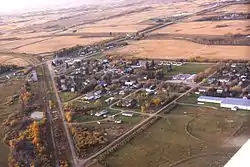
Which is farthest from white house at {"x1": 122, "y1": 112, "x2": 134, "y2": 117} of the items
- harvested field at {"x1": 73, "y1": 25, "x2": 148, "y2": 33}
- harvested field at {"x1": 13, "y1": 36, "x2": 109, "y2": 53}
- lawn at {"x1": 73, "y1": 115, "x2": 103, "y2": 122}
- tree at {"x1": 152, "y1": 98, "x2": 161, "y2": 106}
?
harvested field at {"x1": 73, "y1": 25, "x2": 148, "y2": 33}

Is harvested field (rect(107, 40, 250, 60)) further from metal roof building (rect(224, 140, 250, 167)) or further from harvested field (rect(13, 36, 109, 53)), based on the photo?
metal roof building (rect(224, 140, 250, 167))

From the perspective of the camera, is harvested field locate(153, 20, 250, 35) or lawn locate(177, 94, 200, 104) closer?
lawn locate(177, 94, 200, 104)

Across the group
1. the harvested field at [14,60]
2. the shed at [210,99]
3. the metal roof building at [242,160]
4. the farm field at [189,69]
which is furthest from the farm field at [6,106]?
the metal roof building at [242,160]

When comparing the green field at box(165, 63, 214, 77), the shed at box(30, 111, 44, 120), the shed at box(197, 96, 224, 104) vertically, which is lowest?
the shed at box(30, 111, 44, 120)

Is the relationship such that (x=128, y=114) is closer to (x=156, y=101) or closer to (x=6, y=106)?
(x=156, y=101)

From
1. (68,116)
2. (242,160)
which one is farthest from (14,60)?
(242,160)

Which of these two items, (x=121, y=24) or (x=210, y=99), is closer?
(x=210, y=99)

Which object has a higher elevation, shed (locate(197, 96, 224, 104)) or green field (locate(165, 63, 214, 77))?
green field (locate(165, 63, 214, 77))
